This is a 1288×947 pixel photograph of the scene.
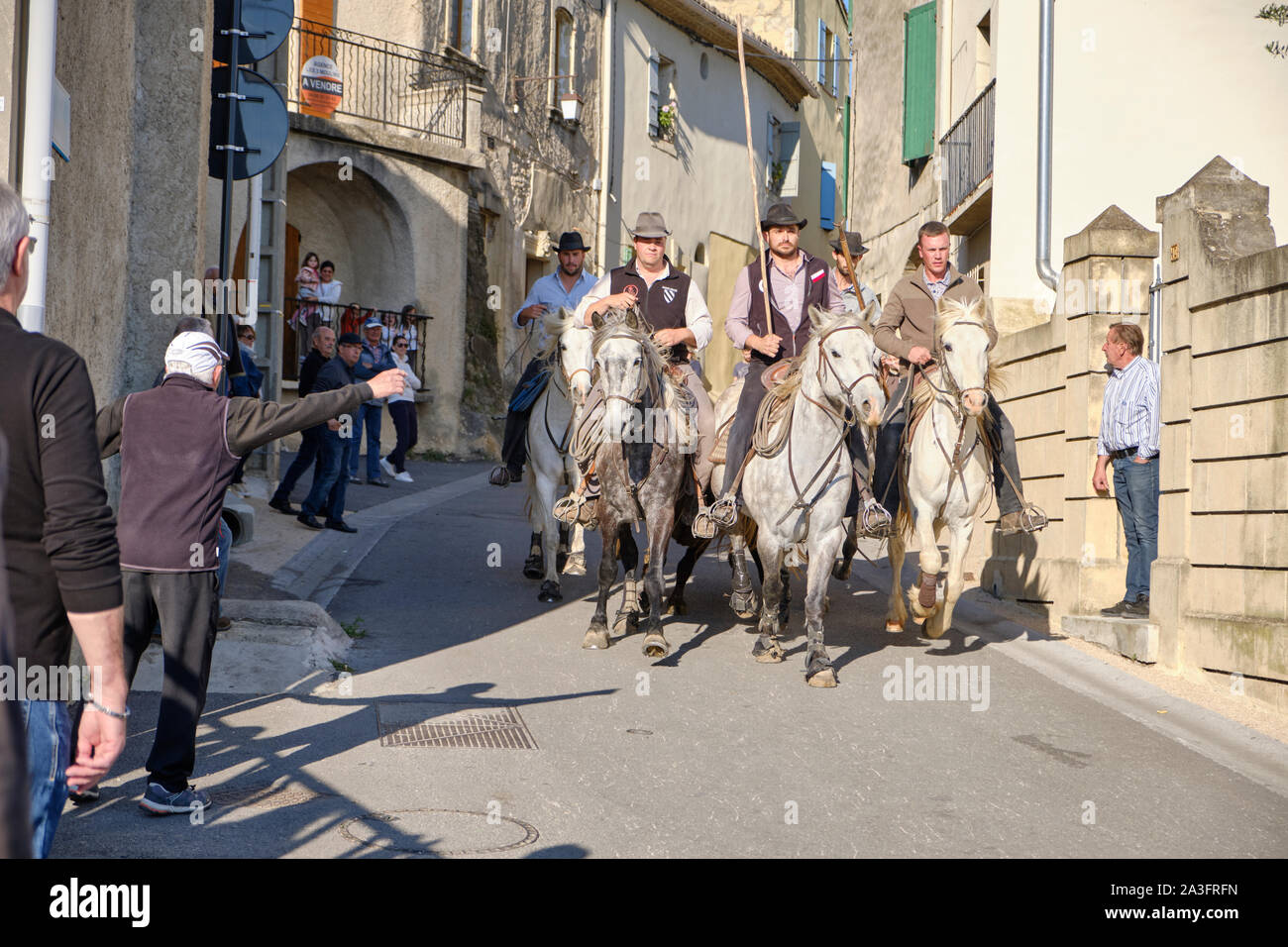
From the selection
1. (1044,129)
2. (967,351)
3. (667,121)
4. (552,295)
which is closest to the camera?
(967,351)

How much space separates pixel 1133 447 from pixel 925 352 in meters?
2.23

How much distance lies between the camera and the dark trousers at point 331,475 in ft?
48.3

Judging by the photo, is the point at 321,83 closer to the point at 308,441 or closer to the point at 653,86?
the point at 308,441

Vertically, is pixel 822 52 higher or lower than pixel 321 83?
higher

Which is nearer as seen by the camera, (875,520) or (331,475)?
(875,520)

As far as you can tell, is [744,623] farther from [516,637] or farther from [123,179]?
[123,179]

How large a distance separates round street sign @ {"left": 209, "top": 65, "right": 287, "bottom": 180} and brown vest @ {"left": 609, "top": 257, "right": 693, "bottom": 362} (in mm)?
2720

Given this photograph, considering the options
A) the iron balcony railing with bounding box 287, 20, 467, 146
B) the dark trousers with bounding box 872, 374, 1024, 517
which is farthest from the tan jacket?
the iron balcony railing with bounding box 287, 20, 467, 146

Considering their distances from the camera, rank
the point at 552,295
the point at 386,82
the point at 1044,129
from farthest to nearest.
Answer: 1. the point at 386,82
2. the point at 1044,129
3. the point at 552,295

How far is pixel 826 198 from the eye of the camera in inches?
1788

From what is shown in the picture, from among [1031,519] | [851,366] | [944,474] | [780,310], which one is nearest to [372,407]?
[780,310]

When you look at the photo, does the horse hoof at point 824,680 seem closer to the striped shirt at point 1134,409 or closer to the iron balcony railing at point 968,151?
the striped shirt at point 1134,409

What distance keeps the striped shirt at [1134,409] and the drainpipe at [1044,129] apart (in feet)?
22.2
